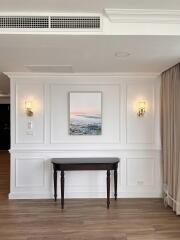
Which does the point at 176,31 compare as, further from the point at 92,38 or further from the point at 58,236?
the point at 58,236

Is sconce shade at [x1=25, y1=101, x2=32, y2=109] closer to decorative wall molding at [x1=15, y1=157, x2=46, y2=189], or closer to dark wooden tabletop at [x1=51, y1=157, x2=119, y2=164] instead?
decorative wall molding at [x1=15, y1=157, x2=46, y2=189]

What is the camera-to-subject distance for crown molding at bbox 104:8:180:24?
8.01 feet

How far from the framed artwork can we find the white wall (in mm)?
100

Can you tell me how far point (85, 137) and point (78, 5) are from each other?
2.98 meters

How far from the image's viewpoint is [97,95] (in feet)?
16.3

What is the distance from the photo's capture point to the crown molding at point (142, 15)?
96.1 inches

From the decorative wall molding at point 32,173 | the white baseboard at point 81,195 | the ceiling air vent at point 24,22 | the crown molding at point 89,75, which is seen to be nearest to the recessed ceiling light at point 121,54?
the ceiling air vent at point 24,22

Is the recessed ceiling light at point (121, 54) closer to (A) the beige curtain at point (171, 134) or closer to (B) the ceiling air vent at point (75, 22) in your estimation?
(B) the ceiling air vent at point (75, 22)

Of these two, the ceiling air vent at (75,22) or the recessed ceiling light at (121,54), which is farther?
the recessed ceiling light at (121,54)

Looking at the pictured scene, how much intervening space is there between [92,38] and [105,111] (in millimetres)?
2424

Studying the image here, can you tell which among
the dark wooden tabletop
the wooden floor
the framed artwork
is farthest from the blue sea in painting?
the wooden floor

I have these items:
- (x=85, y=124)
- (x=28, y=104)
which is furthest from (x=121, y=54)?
(x=28, y=104)

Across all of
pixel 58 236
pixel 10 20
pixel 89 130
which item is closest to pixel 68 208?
pixel 58 236

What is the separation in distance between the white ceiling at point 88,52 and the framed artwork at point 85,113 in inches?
22.3
